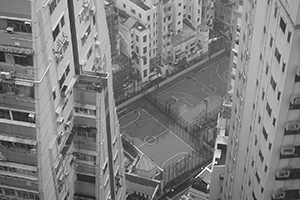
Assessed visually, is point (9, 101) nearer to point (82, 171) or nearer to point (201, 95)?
point (82, 171)

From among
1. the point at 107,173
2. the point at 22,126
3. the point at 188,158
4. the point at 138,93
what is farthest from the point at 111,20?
the point at 22,126

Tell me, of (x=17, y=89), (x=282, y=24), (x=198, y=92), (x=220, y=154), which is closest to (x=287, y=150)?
(x=282, y=24)

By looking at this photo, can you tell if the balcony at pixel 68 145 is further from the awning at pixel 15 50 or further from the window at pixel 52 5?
the window at pixel 52 5

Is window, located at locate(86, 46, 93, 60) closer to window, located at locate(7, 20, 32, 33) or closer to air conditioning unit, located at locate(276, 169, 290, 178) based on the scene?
window, located at locate(7, 20, 32, 33)

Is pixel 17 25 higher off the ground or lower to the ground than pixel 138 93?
lower

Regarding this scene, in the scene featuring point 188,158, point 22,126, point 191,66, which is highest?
point 191,66

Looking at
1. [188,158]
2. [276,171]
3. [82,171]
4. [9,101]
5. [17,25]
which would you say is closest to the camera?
[17,25]

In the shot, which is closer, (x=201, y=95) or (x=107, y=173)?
(x=107, y=173)

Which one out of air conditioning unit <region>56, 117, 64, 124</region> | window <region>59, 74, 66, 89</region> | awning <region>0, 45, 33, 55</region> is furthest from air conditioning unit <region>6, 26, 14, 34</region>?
air conditioning unit <region>56, 117, 64, 124</region>
